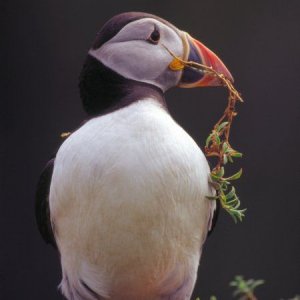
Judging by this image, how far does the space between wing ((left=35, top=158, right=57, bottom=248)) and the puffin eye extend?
24 centimetres

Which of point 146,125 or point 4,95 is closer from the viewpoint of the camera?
point 146,125

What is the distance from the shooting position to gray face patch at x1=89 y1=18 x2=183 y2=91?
1.10 meters

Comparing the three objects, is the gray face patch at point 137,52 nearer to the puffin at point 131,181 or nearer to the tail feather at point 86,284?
the puffin at point 131,181

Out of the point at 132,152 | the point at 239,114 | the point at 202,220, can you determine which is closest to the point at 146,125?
the point at 132,152

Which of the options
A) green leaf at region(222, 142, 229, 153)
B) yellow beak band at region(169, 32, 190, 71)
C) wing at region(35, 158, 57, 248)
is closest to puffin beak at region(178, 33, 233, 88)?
yellow beak band at region(169, 32, 190, 71)

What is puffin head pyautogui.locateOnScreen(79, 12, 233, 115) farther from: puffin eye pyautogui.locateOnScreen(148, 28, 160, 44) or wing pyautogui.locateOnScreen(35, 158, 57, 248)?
wing pyautogui.locateOnScreen(35, 158, 57, 248)

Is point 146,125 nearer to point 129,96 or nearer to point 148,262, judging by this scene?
point 129,96

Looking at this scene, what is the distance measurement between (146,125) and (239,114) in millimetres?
785

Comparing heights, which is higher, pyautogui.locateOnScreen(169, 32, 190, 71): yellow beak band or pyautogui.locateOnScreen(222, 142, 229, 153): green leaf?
pyautogui.locateOnScreen(169, 32, 190, 71): yellow beak band

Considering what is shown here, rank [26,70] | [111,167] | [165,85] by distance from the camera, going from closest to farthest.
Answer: [111,167], [165,85], [26,70]

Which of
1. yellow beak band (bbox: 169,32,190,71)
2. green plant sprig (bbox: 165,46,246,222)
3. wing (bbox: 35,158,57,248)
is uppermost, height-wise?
yellow beak band (bbox: 169,32,190,71)

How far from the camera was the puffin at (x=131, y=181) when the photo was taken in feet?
3.40

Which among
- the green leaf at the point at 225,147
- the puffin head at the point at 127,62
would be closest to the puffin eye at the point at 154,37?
the puffin head at the point at 127,62

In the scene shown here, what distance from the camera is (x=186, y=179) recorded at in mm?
1054
